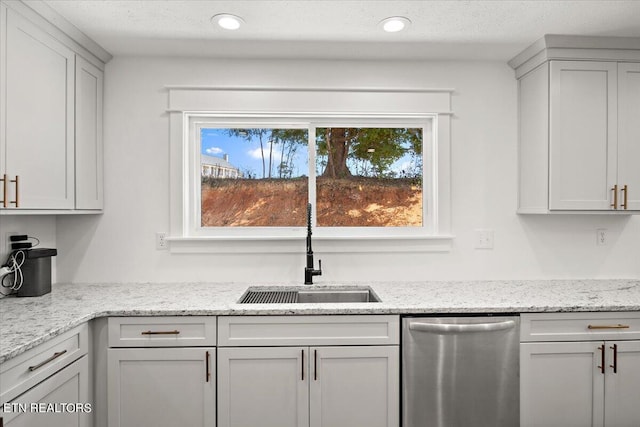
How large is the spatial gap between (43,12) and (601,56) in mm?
2964

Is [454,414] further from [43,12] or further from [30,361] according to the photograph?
[43,12]

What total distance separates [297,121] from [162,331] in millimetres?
1478

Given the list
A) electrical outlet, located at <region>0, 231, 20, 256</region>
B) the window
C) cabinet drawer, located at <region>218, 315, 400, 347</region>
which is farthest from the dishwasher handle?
electrical outlet, located at <region>0, 231, 20, 256</region>

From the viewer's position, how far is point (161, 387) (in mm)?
1670

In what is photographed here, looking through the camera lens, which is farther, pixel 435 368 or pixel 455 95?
pixel 455 95

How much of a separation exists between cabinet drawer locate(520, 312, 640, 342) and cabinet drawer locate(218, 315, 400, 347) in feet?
2.15

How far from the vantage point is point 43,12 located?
1.71m

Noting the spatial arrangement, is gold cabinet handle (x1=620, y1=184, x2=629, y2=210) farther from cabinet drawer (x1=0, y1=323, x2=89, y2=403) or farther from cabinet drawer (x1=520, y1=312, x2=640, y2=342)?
cabinet drawer (x1=0, y1=323, x2=89, y2=403)

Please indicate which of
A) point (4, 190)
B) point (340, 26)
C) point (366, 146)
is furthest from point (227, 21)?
point (4, 190)

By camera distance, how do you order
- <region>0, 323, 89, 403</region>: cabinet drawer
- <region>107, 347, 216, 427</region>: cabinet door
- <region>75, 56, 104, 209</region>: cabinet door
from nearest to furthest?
<region>0, 323, 89, 403</region>: cabinet drawer < <region>107, 347, 216, 427</region>: cabinet door < <region>75, 56, 104, 209</region>: cabinet door

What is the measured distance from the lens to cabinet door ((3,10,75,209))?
5.14ft

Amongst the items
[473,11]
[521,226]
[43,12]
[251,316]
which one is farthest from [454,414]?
[43,12]

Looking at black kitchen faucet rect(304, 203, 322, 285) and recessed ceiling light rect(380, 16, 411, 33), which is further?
black kitchen faucet rect(304, 203, 322, 285)

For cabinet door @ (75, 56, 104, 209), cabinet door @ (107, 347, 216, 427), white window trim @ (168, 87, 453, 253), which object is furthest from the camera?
white window trim @ (168, 87, 453, 253)
